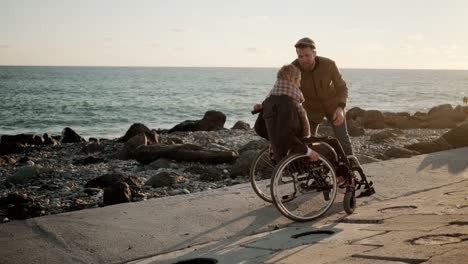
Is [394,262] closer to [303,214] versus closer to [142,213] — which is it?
[303,214]

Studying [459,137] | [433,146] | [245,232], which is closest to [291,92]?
[245,232]

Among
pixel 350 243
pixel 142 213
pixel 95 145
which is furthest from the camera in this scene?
pixel 95 145

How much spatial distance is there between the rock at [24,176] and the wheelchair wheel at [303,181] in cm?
604

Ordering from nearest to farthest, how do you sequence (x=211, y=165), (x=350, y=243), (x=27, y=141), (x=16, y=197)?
(x=350, y=243)
(x=16, y=197)
(x=211, y=165)
(x=27, y=141)

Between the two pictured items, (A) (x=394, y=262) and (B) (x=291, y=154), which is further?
(B) (x=291, y=154)

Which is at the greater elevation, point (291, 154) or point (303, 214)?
point (291, 154)

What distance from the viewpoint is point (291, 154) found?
16.6 ft

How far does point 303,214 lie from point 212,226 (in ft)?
3.06

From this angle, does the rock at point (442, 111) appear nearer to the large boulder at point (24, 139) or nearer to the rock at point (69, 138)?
the rock at point (69, 138)

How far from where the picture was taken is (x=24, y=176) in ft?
32.6

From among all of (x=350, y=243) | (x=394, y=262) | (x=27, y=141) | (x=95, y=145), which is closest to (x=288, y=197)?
(x=350, y=243)

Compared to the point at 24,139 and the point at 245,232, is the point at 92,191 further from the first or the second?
the point at 24,139

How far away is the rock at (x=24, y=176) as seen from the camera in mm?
9766

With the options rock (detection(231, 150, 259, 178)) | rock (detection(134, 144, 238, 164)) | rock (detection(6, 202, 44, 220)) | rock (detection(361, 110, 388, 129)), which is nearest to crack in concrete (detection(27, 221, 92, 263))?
rock (detection(6, 202, 44, 220))
